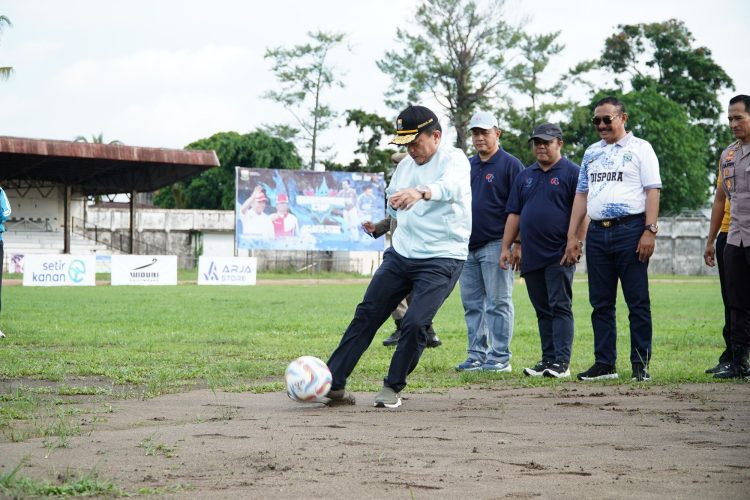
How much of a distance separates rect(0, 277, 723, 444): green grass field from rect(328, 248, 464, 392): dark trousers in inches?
41.3

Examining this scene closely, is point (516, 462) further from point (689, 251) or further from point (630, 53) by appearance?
point (630, 53)

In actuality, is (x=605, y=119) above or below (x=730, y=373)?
above

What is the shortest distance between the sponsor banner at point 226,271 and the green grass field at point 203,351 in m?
15.9

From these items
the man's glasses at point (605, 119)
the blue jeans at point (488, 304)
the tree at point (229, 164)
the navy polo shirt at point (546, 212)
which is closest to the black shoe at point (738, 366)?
the navy polo shirt at point (546, 212)

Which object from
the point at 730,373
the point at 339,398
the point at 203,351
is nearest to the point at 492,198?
the point at 730,373

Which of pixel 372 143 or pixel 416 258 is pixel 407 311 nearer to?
pixel 416 258

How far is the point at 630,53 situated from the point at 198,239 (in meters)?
34.8

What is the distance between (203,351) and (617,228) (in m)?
5.06

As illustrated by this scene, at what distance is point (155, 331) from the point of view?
13695 millimetres

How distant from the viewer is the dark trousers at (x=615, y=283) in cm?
797

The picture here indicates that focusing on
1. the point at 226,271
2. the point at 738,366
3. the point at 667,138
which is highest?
the point at 667,138

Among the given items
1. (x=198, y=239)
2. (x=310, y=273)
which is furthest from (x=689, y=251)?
(x=198, y=239)

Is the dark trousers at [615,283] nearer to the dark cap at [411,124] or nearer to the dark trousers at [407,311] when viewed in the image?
the dark trousers at [407,311]

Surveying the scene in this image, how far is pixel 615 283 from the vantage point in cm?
814
